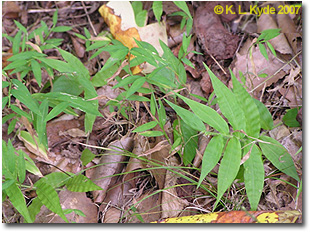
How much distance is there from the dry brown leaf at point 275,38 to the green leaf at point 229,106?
654 millimetres

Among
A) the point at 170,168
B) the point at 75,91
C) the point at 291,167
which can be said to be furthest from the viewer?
the point at 75,91

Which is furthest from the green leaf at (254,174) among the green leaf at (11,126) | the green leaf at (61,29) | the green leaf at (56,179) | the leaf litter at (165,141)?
the green leaf at (61,29)

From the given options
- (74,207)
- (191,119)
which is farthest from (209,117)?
(74,207)

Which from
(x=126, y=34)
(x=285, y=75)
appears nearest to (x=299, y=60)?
(x=285, y=75)

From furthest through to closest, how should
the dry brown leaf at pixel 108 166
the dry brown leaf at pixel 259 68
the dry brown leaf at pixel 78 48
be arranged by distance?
1. the dry brown leaf at pixel 78 48
2. the dry brown leaf at pixel 259 68
3. the dry brown leaf at pixel 108 166

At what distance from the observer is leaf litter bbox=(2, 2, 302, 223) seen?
1258 millimetres

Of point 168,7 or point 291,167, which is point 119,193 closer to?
point 291,167

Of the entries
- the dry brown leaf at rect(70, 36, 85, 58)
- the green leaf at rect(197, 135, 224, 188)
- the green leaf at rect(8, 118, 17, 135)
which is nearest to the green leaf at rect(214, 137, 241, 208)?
the green leaf at rect(197, 135, 224, 188)

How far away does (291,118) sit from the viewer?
130 cm

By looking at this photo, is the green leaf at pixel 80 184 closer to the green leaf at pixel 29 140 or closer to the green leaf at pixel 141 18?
the green leaf at pixel 29 140

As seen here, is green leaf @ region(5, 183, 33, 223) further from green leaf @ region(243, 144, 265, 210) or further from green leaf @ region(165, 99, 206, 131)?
green leaf @ region(243, 144, 265, 210)

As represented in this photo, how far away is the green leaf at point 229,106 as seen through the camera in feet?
3.28

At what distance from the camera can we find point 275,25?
62.9 inches

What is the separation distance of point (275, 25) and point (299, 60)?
0.26m
